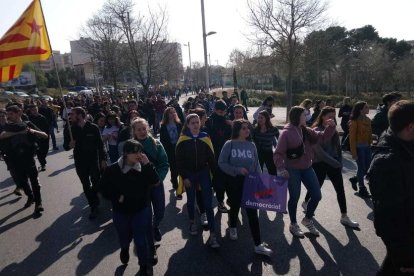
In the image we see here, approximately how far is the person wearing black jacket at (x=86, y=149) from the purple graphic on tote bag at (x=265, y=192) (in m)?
2.78

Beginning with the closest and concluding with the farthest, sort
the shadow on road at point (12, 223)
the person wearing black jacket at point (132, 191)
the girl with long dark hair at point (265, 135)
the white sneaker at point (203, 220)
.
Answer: the person wearing black jacket at point (132, 191), the white sneaker at point (203, 220), the shadow on road at point (12, 223), the girl with long dark hair at point (265, 135)

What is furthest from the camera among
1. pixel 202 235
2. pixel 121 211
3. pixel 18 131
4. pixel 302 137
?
pixel 18 131

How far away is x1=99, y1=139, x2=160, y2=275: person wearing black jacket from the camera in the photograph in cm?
397

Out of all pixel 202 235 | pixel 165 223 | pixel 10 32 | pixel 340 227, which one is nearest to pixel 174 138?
pixel 165 223

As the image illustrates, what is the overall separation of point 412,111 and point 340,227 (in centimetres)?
315

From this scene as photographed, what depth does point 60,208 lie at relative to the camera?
7137mm

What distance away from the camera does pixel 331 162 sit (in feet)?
17.6

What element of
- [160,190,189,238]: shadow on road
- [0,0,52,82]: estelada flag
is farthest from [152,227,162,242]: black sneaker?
[0,0,52,82]: estelada flag

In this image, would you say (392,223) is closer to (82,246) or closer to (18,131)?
(82,246)

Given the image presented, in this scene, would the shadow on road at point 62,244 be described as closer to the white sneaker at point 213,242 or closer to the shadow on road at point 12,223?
the shadow on road at point 12,223

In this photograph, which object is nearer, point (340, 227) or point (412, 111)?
point (412, 111)

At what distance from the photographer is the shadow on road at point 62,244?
4.73m

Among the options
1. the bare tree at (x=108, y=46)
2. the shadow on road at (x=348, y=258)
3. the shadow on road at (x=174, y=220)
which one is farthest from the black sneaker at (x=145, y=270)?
the bare tree at (x=108, y=46)

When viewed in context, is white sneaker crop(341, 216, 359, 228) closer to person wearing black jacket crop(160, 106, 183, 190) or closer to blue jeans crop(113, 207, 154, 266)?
blue jeans crop(113, 207, 154, 266)
